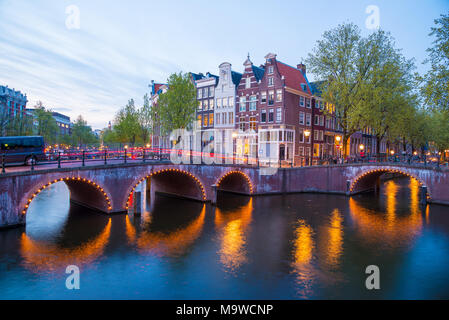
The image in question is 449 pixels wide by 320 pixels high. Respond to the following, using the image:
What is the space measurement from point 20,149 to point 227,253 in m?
17.6

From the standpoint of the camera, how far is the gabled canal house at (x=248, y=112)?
45938mm

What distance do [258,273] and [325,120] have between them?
43425 mm

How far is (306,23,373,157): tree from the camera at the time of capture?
3491cm

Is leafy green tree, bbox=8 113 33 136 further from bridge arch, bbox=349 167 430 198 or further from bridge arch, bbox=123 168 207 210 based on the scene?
bridge arch, bbox=349 167 430 198

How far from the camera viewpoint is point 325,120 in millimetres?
51156

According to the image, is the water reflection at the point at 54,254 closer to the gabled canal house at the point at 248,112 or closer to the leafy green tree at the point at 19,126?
the gabled canal house at the point at 248,112

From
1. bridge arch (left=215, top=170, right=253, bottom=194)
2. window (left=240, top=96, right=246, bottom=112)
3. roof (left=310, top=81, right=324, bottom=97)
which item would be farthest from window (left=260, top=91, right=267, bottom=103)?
bridge arch (left=215, top=170, right=253, bottom=194)

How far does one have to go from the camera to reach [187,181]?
29.4 metres

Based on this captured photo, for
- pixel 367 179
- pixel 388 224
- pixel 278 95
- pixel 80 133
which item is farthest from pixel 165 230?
pixel 80 133

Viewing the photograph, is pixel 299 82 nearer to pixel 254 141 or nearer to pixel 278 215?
pixel 254 141

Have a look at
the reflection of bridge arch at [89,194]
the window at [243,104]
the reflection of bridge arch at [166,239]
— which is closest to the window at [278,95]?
the window at [243,104]

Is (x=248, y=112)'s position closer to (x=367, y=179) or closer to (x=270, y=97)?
(x=270, y=97)

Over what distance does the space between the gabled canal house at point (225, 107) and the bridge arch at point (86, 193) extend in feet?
88.7
